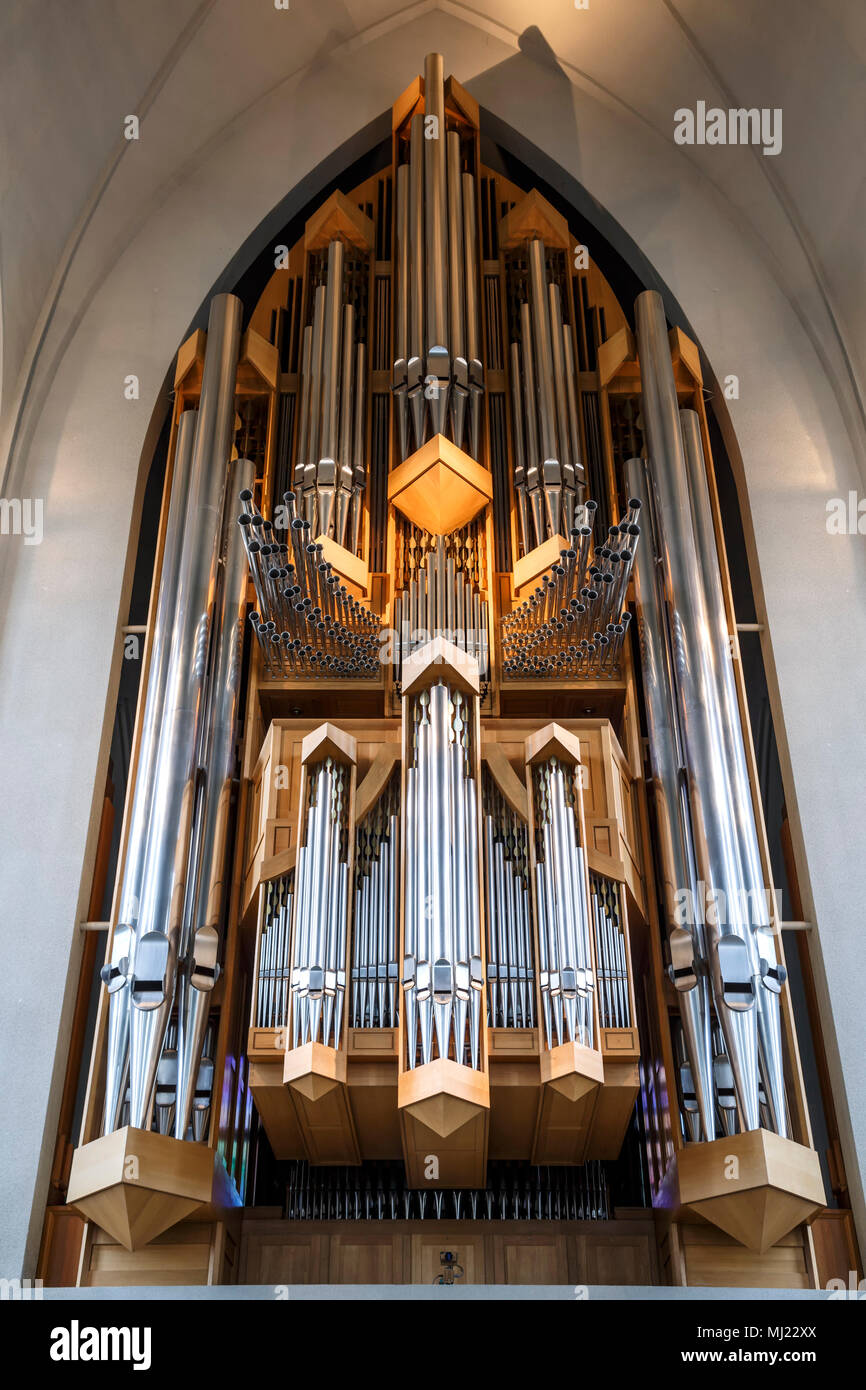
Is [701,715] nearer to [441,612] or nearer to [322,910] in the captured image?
[441,612]

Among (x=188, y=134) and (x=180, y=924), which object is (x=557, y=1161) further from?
(x=188, y=134)

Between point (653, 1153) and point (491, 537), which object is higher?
point (491, 537)

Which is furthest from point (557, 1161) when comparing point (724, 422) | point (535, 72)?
point (535, 72)

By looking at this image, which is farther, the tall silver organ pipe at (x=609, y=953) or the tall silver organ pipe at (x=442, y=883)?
the tall silver organ pipe at (x=609, y=953)

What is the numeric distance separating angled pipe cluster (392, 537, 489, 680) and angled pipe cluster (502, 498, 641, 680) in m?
0.18

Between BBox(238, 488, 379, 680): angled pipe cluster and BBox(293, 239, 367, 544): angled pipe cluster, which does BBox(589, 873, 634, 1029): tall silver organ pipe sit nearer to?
BBox(238, 488, 379, 680): angled pipe cluster

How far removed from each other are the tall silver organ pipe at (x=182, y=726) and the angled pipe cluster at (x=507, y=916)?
151 centimetres

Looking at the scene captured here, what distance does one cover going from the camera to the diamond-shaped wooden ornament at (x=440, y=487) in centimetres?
856

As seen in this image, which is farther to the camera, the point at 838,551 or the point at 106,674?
the point at 838,551

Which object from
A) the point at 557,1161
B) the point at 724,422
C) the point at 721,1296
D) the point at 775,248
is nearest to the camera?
the point at 721,1296

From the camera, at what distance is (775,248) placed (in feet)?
32.1

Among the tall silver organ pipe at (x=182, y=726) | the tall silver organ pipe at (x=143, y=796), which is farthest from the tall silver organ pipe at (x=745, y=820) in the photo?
the tall silver organ pipe at (x=143, y=796)

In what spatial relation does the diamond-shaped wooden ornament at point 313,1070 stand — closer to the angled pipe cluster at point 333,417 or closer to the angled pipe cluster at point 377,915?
the angled pipe cluster at point 377,915

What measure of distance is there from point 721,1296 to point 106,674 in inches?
184
